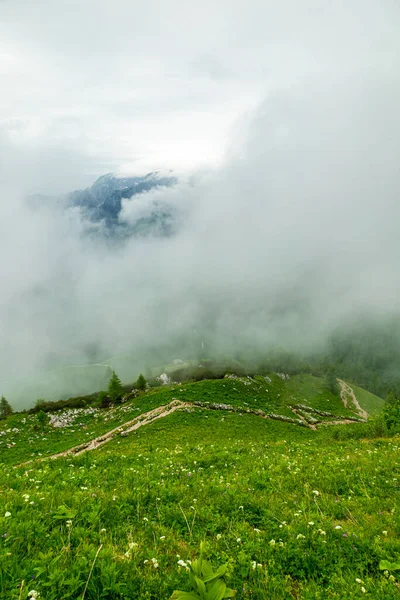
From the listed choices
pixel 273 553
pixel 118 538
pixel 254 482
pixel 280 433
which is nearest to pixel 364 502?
pixel 254 482

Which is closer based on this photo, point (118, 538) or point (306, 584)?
point (306, 584)

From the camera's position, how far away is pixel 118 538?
19.7 ft

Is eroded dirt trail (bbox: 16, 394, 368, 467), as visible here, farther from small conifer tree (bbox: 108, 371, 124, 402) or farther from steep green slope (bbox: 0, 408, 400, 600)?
steep green slope (bbox: 0, 408, 400, 600)

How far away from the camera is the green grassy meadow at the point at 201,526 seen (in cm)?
456

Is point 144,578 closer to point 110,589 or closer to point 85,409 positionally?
point 110,589

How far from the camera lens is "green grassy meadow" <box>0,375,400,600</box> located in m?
4.56

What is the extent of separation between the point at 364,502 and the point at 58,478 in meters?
9.93

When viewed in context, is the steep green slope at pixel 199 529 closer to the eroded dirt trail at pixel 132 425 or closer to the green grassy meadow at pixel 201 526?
the green grassy meadow at pixel 201 526

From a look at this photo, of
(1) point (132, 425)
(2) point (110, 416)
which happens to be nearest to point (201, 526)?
(1) point (132, 425)

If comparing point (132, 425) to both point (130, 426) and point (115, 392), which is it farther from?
point (115, 392)

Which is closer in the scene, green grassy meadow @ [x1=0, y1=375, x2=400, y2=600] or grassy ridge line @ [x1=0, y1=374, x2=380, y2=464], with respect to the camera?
green grassy meadow @ [x1=0, y1=375, x2=400, y2=600]

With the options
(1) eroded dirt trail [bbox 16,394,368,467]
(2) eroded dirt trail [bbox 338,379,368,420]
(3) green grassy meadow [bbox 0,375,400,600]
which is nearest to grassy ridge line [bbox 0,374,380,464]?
(1) eroded dirt trail [bbox 16,394,368,467]

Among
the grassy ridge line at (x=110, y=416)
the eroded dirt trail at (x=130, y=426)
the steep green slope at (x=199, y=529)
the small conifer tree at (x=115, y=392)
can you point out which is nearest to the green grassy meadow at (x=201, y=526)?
the steep green slope at (x=199, y=529)

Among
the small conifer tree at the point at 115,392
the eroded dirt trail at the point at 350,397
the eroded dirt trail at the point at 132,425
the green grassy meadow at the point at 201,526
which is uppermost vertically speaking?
the green grassy meadow at the point at 201,526
